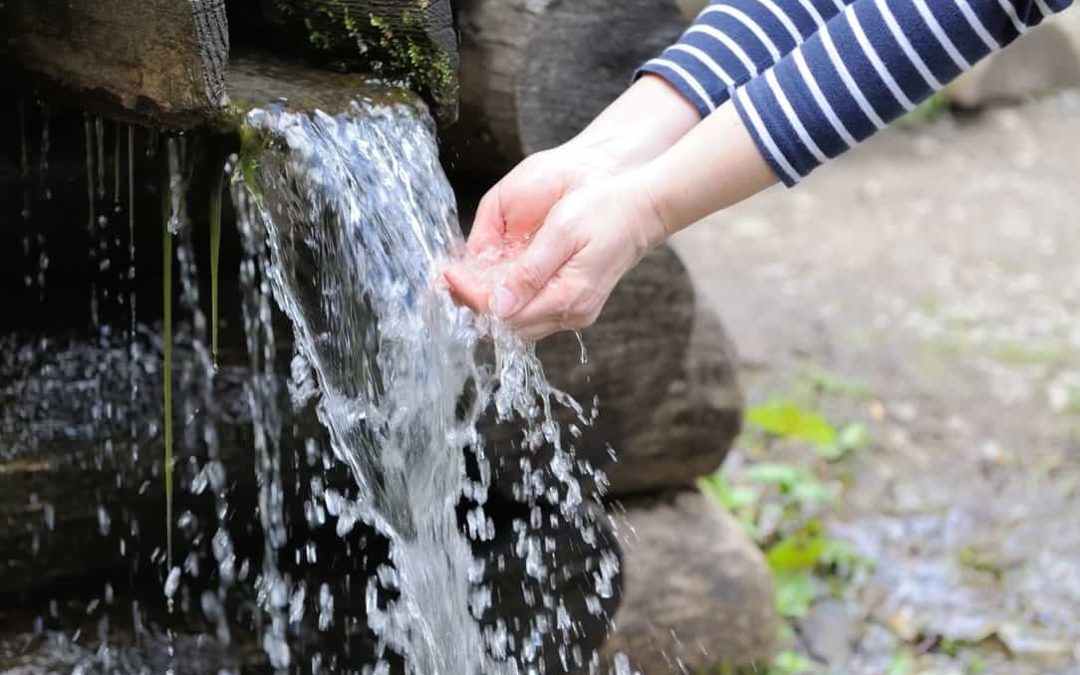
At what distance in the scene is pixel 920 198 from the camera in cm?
628

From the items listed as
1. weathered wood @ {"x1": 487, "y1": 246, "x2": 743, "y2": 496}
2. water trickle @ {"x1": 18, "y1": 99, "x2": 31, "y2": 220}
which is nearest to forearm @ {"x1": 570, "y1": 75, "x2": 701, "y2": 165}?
weathered wood @ {"x1": 487, "y1": 246, "x2": 743, "y2": 496}

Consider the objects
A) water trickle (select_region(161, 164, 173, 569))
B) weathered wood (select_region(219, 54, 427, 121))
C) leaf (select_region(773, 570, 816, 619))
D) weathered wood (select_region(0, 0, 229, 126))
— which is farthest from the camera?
leaf (select_region(773, 570, 816, 619))

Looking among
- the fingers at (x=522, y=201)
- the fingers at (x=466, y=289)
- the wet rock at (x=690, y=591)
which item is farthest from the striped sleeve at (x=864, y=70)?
the wet rock at (x=690, y=591)

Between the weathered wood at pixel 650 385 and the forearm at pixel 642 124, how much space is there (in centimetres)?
60

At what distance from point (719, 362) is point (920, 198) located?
152 inches

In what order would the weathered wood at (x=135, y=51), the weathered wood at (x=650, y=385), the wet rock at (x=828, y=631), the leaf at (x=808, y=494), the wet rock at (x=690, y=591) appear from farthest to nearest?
the leaf at (x=808, y=494) < the wet rock at (x=828, y=631) < the wet rock at (x=690, y=591) < the weathered wood at (x=650, y=385) < the weathered wood at (x=135, y=51)

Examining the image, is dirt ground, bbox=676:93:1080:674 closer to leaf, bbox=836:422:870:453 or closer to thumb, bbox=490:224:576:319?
leaf, bbox=836:422:870:453

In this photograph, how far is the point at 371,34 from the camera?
66.6 inches

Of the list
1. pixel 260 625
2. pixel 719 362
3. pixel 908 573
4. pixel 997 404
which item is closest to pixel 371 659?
pixel 260 625

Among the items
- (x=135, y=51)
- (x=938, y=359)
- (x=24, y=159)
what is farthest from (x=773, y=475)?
(x=135, y=51)

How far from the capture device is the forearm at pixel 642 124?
67.1 inches

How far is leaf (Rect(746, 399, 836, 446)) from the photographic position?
3811mm

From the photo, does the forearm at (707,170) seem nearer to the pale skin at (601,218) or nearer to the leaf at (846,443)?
the pale skin at (601,218)

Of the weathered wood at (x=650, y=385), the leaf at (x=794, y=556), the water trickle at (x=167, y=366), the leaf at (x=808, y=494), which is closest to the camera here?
the water trickle at (x=167, y=366)
